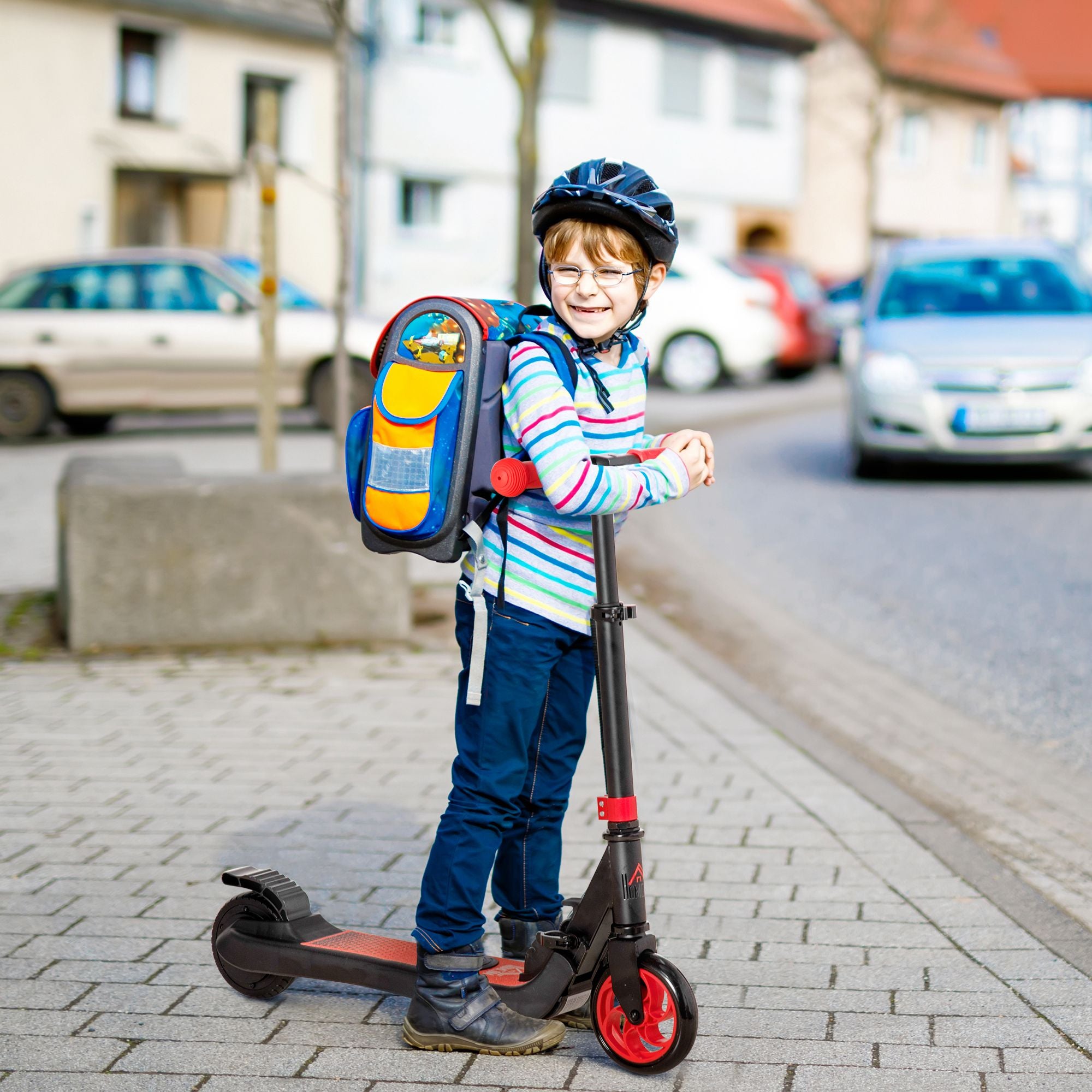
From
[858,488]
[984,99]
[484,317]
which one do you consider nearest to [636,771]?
[484,317]

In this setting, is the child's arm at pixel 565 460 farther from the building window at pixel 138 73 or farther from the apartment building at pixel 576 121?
the building window at pixel 138 73

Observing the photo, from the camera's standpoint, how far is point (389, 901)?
13.2ft

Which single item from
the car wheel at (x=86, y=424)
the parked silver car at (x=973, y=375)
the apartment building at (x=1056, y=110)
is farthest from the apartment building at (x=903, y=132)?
the car wheel at (x=86, y=424)

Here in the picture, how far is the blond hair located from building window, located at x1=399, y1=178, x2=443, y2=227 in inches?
1043

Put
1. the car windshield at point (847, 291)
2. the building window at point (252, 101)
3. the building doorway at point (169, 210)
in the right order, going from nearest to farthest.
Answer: the building doorway at point (169, 210) → the building window at point (252, 101) → the car windshield at point (847, 291)

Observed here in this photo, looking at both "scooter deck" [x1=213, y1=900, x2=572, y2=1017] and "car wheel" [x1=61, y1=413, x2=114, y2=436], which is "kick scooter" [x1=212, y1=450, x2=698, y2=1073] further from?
"car wheel" [x1=61, y1=413, x2=114, y2=436]

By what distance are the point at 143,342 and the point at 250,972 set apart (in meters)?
12.0

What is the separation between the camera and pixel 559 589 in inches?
124

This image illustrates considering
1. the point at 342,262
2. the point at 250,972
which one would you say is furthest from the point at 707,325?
the point at 250,972

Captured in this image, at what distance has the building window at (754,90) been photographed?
3591 cm

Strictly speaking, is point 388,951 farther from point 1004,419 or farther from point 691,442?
point 1004,419

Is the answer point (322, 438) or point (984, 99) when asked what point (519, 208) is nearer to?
point (322, 438)

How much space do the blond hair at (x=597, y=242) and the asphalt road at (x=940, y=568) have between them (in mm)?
3153

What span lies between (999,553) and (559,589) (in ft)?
22.3
